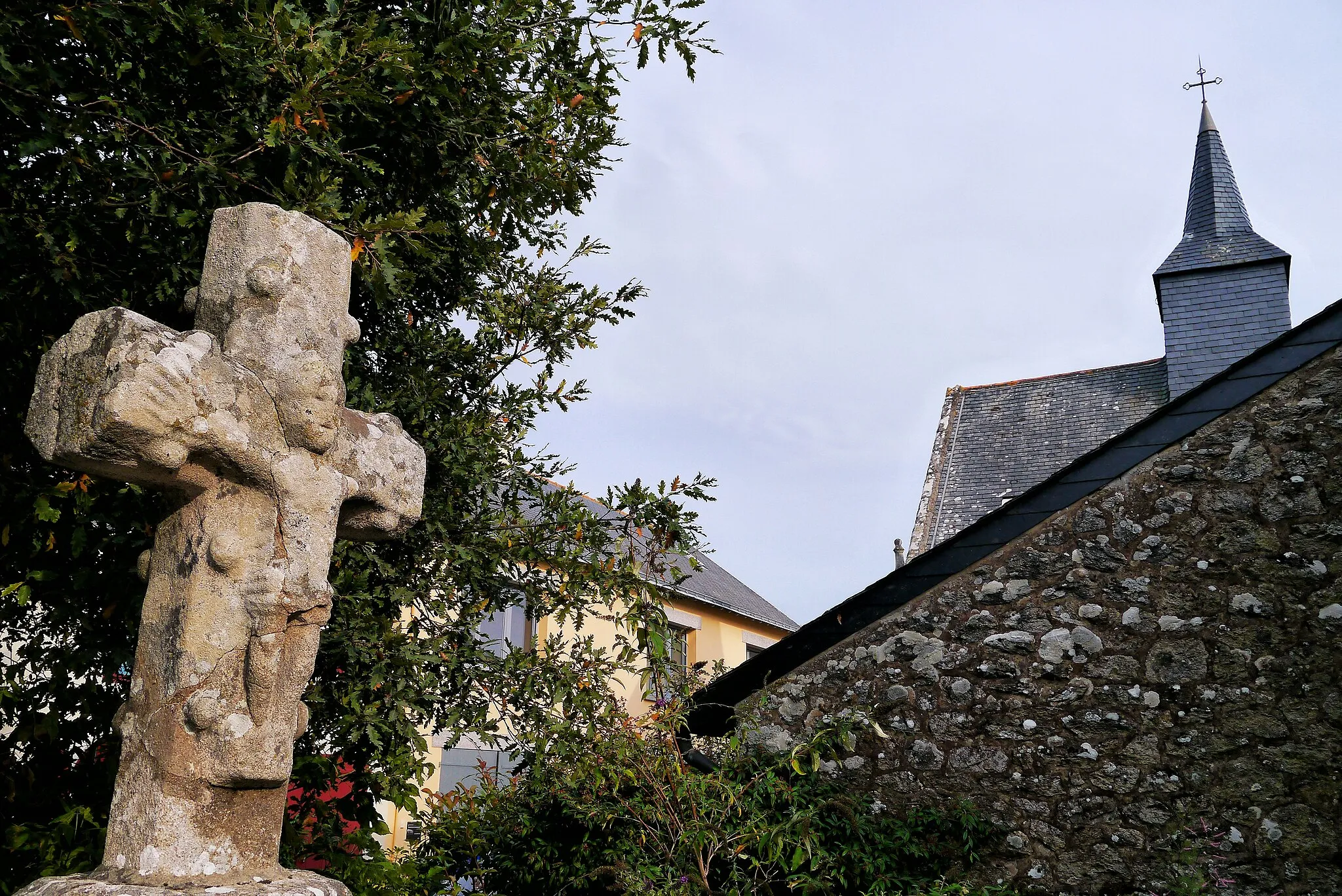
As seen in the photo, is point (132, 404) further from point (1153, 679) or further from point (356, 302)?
point (1153, 679)

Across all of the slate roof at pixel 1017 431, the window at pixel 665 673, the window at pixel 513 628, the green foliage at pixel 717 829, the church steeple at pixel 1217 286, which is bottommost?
the green foliage at pixel 717 829

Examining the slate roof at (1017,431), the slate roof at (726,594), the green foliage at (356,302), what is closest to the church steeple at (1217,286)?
the slate roof at (1017,431)

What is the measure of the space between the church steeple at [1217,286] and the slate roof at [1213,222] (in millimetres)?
12

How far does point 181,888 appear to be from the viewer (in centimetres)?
170

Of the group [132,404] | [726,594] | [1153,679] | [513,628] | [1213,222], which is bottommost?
[1153,679]

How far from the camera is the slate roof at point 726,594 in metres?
15.1

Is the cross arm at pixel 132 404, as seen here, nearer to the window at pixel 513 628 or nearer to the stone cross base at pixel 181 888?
the stone cross base at pixel 181 888

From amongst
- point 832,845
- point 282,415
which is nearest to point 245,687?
point 282,415

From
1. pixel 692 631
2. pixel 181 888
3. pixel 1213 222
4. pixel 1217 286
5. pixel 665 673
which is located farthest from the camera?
pixel 1213 222

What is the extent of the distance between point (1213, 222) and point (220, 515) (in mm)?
18219

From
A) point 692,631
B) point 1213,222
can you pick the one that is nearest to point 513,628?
point 692,631

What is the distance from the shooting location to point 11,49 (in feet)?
10.1

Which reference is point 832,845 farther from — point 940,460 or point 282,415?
point 940,460

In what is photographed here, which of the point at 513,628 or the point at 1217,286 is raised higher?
the point at 1217,286
